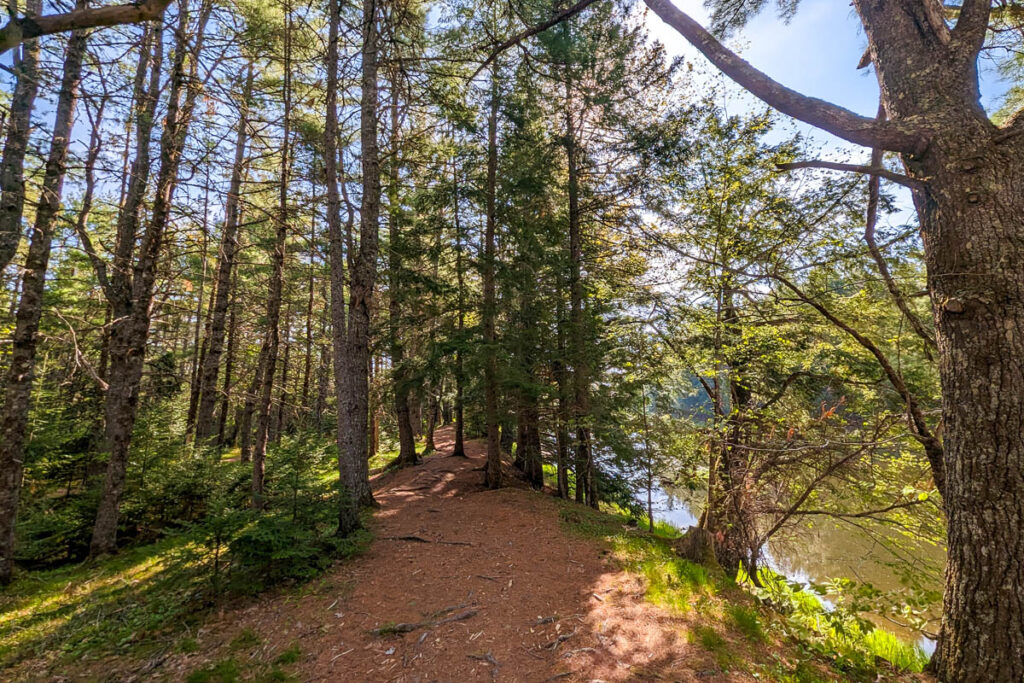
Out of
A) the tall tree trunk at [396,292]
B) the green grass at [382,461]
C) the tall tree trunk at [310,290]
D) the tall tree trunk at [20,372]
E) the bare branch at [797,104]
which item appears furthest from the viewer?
the green grass at [382,461]

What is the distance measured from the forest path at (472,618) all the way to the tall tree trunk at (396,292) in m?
3.62

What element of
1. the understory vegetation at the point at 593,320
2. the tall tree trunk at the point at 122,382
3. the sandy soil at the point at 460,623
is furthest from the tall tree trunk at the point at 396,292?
the tall tree trunk at the point at 122,382

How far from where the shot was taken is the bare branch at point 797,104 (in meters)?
2.82

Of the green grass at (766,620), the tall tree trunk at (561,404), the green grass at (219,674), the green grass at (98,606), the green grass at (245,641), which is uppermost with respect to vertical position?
the tall tree trunk at (561,404)

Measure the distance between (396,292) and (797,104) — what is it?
7757mm

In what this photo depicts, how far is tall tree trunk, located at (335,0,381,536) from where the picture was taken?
6.45 m

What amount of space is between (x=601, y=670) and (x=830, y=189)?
18.8 feet

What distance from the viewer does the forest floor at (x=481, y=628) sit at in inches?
133

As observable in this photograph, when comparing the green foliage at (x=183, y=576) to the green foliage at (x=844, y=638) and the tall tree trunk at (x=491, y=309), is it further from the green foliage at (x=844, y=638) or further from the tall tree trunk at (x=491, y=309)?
the green foliage at (x=844, y=638)

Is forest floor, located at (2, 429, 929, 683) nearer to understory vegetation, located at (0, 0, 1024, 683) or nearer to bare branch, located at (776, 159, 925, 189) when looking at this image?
understory vegetation, located at (0, 0, 1024, 683)

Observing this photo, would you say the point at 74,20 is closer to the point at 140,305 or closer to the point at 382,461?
the point at 140,305

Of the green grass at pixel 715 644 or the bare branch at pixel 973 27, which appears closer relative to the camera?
the bare branch at pixel 973 27

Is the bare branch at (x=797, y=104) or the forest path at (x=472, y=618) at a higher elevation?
the bare branch at (x=797, y=104)

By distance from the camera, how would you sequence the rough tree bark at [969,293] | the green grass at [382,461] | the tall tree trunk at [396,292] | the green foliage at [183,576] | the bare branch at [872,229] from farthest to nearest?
1. the green grass at [382,461]
2. the tall tree trunk at [396,292]
3. the green foliage at [183,576]
4. the bare branch at [872,229]
5. the rough tree bark at [969,293]
